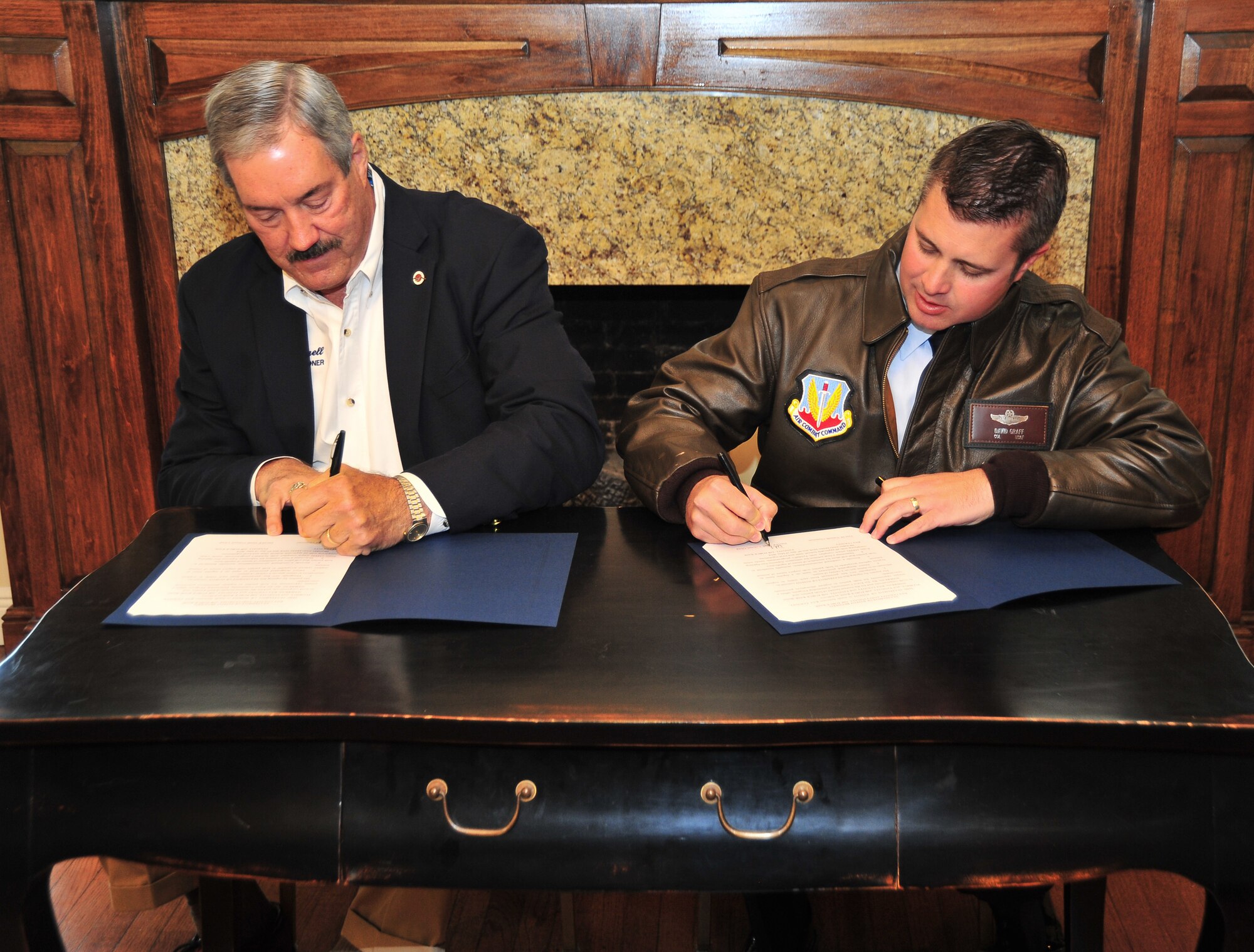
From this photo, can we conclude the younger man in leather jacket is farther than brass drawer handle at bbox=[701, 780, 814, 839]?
Yes

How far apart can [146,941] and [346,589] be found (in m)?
0.99

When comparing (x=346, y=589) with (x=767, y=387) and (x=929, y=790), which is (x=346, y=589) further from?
(x=767, y=387)

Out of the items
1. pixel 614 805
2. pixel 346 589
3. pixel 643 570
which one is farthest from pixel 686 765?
pixel 346 589

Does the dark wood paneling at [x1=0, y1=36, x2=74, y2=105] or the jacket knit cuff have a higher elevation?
the dark wood paneling at [x1=0, y1=36, x2=74, y2=105]

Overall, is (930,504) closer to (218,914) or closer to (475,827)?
(475,827)

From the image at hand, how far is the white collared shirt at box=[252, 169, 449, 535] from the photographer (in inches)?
68.6

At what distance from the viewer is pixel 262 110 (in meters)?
1.47

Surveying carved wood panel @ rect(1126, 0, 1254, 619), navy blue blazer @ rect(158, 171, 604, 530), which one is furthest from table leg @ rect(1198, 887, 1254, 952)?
carved wood panel @ rect(1126, 0, 1254, 619)

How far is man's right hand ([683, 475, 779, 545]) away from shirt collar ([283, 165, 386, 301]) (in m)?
0.74

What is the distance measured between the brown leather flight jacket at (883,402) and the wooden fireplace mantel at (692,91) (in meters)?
1.07

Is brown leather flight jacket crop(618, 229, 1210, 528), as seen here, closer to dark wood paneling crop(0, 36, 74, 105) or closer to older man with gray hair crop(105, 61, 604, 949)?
older man with gray hair crop(105, 61, 604, 949)

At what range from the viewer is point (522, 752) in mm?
945

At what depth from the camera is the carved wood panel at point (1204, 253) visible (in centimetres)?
246

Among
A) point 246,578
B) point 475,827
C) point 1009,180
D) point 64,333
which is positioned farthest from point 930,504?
point 64,333
